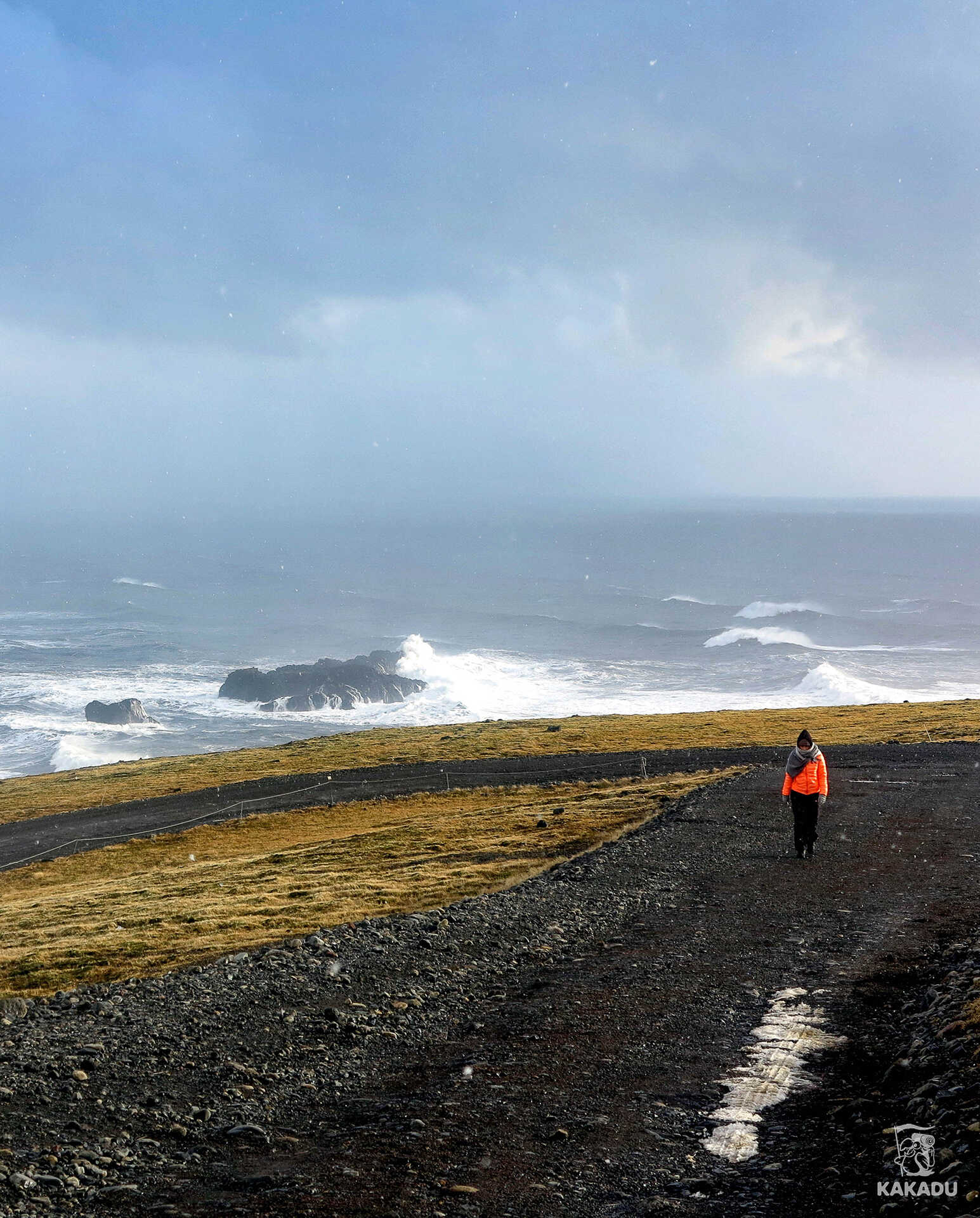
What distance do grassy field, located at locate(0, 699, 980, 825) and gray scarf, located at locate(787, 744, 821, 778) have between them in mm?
21487

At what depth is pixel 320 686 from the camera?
90.6 metres

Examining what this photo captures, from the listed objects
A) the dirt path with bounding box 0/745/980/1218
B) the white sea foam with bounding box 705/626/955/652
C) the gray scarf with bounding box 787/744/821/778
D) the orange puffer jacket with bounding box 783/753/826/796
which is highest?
the white sea foam with bounding box 705/626/955/652

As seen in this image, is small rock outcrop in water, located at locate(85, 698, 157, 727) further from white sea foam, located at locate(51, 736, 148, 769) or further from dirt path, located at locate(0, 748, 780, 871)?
dirt path, located at locate(0, 748, 780, 871)

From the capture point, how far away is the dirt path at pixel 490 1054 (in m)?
5.96

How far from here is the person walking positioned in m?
15.4

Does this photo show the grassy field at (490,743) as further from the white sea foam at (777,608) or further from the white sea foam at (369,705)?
the white sea foam at (777,608)

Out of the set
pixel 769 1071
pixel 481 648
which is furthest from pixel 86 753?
pixel 769 1071

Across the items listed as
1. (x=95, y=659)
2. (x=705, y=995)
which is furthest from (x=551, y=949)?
(x=95, y=659)

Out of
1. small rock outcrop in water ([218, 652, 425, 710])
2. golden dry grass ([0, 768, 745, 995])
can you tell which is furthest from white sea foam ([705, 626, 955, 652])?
golden dry grass ([0, 768, 745, 995])

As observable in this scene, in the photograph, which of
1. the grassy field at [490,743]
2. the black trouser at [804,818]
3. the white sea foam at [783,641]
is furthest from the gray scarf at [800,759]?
the white sea foam at [783,641]

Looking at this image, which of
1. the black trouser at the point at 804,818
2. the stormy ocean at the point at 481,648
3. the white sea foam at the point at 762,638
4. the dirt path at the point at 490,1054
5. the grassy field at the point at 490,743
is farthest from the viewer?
the white sea foam at the point at 762,638

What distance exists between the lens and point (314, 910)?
1530cm

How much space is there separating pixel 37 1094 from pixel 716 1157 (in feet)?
18.0

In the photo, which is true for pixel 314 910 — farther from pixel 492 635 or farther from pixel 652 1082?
pixel 492 635
